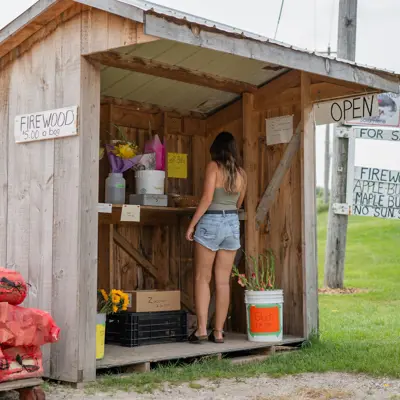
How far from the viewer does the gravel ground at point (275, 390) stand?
18.9 feet

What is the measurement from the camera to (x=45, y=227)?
6441 mm

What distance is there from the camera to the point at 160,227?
8.78 metres

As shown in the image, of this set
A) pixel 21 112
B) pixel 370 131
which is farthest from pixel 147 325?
pixel 370 131

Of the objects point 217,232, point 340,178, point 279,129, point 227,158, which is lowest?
point 217,232

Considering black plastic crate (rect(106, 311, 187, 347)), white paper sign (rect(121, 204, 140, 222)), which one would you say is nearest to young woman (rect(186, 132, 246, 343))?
black plastic crate (rect(106, 311, 187, 347))

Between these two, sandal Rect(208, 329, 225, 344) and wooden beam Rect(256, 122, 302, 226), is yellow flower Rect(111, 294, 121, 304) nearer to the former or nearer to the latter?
sandal Rect(208, 329, 225, 344)

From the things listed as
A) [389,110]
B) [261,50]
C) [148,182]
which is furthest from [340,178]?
[261,50]

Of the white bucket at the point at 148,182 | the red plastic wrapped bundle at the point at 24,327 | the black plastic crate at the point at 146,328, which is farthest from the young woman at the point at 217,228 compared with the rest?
the red plastic wrapped bundle at the point at 24,327

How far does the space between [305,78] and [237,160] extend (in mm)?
1133

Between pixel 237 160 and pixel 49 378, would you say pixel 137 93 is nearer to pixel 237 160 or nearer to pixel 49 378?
pixel 237 160

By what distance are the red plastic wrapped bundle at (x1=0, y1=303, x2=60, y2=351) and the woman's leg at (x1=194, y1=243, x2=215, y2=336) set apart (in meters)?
2.08

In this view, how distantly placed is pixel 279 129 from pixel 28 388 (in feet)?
13.0

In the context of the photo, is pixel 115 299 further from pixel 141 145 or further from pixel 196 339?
pixel 141 145

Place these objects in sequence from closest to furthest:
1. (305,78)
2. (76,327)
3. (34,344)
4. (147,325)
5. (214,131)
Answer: (34,344)
(76,327)
(147,325)
(305,78)
(214,131)
